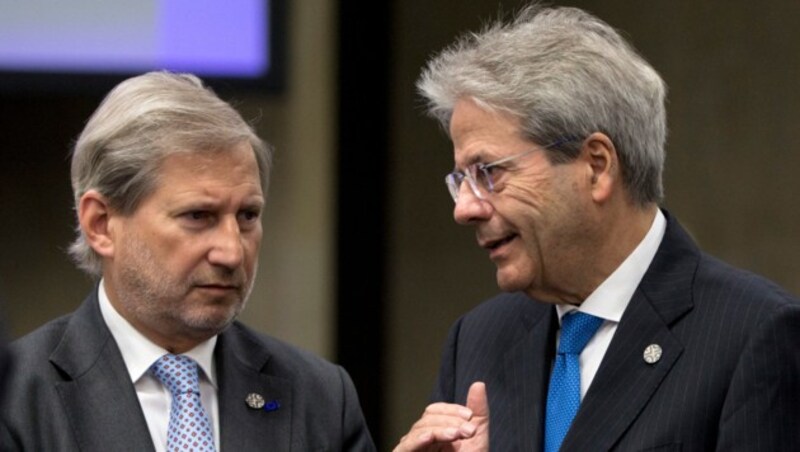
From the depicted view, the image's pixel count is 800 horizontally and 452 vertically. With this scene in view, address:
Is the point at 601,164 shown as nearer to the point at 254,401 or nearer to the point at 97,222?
the point at 254,401

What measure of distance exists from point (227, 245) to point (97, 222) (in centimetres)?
29

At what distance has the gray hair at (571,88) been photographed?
362cm

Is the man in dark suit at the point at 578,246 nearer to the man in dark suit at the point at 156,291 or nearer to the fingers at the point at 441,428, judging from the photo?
the fingers at the point at 441,428

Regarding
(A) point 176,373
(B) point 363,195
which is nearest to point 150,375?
(A) point 176,373

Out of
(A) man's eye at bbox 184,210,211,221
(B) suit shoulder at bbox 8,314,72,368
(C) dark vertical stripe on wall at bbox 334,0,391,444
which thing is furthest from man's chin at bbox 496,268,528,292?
(C) dark vertical stripe on wall at bbox 334,0,391,444

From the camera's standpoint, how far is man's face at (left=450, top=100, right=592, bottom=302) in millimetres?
3631

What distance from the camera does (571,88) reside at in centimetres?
362

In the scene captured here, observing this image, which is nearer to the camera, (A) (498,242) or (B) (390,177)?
(A) (498,242)

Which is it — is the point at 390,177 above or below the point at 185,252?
below

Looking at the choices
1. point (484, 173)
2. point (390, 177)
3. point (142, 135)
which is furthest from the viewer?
point (390, 177)

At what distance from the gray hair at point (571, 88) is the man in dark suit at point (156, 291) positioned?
524 mm

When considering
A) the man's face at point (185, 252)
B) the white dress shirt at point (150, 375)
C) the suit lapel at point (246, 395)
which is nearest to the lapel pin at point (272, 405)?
the suit lapel at point (246, 395)

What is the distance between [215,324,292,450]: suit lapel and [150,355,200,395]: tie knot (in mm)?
91

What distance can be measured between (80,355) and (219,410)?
31 centimetres
